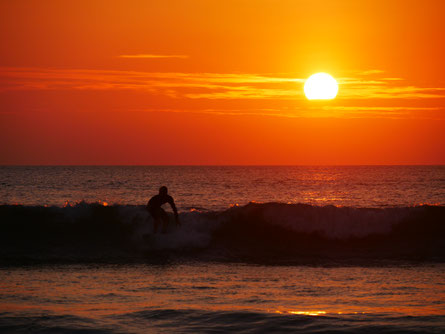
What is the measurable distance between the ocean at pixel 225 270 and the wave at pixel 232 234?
5 cm

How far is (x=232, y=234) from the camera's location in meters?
21.7

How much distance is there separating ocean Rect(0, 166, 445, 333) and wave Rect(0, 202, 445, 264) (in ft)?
0.16

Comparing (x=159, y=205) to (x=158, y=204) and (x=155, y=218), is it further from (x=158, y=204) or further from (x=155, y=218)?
(x=155, y=218)

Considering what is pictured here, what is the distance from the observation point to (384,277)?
14.2 m

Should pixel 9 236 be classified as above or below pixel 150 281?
above

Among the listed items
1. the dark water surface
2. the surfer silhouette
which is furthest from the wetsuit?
the dark water surface

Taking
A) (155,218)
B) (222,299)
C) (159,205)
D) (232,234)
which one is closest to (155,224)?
(155,218)

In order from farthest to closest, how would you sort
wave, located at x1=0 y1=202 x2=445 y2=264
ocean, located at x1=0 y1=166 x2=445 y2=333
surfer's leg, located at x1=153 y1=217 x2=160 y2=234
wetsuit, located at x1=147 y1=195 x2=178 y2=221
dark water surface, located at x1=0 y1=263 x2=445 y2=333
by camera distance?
1. surfer's leg, located at x1=153 y1=217 x2=160 y2=234
2. wave, located at x1=0 y1=202 x2=445 y2=264
3. wetsuit, located at x1=147 y1=195 x2=178 y2=221
4. ocean, located at x1=0 y1=166 x2=445 y2=333
5. dark water surface, located at x1=0 y1=263 x2=445 y2=333

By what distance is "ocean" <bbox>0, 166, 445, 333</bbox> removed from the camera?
9930 mm

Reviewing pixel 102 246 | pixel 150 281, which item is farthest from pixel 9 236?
pixel 150 281

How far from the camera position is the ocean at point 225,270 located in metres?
9.93

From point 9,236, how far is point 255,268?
10.3 meters

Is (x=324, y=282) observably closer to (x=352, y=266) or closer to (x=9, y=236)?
(x=352, y=266)

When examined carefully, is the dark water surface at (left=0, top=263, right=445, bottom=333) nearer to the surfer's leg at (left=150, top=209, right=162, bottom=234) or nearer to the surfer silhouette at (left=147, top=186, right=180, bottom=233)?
the surfer silhouette at (left=147, top=186, right=180, bottom=233)
